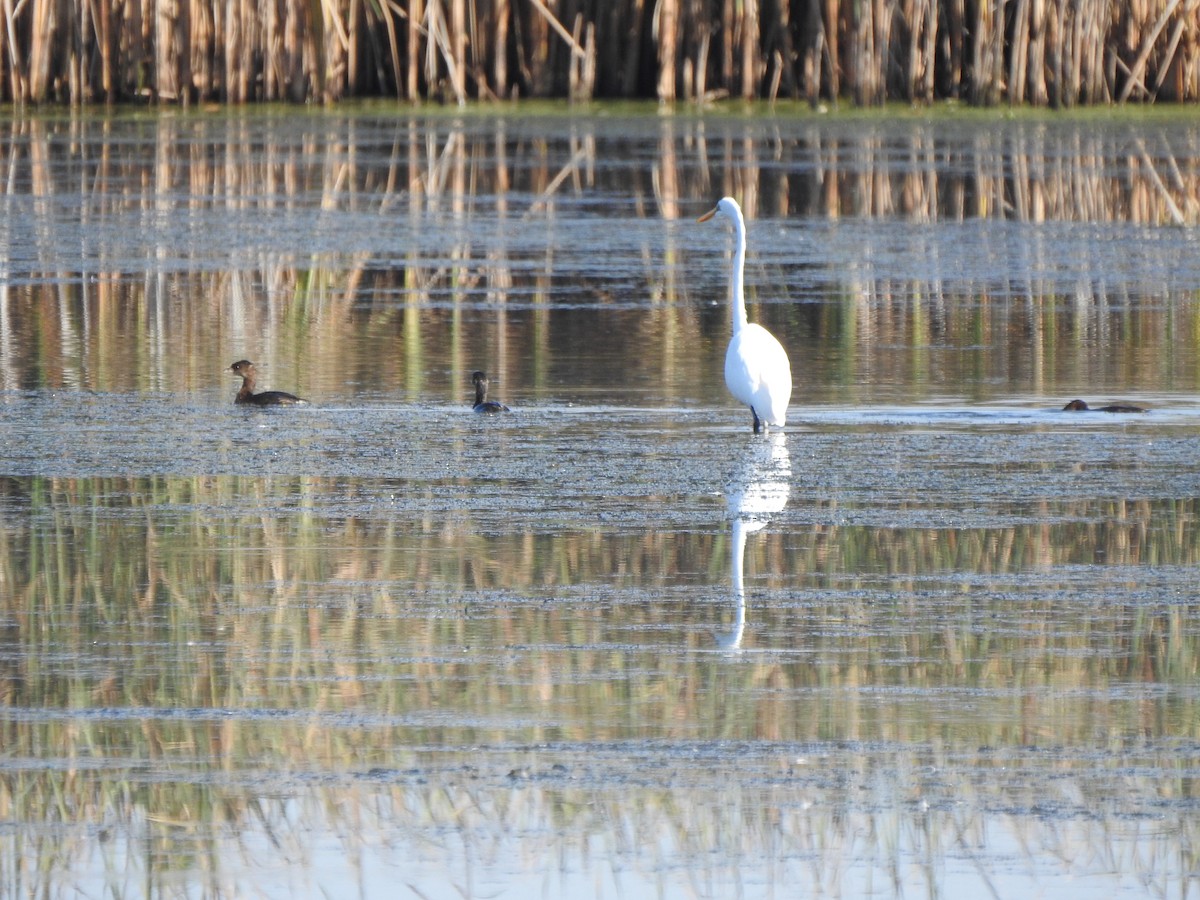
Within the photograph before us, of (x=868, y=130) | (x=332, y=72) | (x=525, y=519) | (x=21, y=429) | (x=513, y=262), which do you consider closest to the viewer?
(x=525, y=519)

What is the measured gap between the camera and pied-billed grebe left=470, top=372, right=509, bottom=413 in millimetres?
8570

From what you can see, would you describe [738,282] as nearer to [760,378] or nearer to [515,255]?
[760,378]

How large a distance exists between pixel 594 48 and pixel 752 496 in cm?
1756

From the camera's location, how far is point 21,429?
27.2 ft

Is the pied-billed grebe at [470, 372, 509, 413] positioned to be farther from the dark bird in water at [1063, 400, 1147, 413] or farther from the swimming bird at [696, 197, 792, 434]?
the dark bird in water at [1063, 400, 1147, 413]

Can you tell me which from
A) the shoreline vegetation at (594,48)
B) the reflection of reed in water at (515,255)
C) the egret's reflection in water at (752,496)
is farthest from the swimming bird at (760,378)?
the shoreline vegetation at (594,48)

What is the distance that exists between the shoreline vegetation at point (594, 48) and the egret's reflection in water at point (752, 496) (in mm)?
15345

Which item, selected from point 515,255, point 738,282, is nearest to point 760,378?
point 738,282

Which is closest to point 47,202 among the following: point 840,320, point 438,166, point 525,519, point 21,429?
point 438,166

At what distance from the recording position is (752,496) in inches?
283

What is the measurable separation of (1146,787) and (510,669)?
4.86 ft

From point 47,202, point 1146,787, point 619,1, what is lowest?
point 1146,787

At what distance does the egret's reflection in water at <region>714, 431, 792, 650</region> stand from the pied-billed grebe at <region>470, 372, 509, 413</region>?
39.7 inches

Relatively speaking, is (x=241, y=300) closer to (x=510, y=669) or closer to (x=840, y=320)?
(x=840, y=320)
